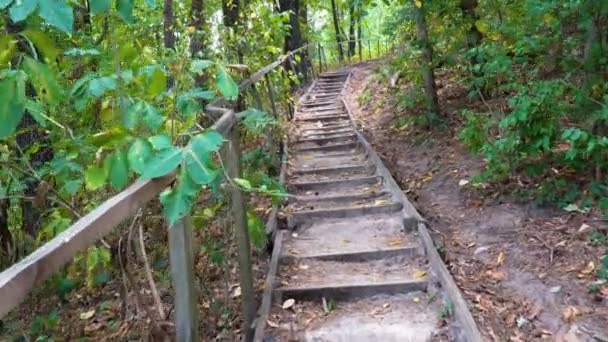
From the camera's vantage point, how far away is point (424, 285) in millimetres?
3973

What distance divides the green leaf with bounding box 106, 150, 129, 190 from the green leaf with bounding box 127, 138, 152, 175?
0.07 metres

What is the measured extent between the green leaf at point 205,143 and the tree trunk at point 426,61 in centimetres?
593

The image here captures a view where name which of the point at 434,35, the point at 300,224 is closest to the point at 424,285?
the point at 300,224

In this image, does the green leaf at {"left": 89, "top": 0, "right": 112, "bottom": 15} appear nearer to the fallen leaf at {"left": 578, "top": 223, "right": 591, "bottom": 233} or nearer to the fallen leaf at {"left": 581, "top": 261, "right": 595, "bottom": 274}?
Result: the fallen leaf at {"left": 581, "top": 261, "right": 595, "bottom": 274}

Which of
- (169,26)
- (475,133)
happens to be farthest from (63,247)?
(169,26)

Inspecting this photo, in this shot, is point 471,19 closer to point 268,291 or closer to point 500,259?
point 500,259

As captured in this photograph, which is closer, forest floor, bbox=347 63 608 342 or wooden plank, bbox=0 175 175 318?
wooden plank, bbox=0 175 175 318

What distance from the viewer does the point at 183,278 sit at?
84.3 inches

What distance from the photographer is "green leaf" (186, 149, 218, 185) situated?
1618mm

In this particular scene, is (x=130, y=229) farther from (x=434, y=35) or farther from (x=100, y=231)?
(x=434, y=35)

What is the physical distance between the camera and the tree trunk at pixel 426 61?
7395 mm

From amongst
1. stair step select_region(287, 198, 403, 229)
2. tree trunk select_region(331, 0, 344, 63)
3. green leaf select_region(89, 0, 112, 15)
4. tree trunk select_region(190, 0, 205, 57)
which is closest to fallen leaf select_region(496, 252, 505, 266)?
stair step select_region(287, 198, 403, 229)

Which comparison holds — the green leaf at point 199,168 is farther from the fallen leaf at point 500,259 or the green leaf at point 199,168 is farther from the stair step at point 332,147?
the stair step at point 332,147

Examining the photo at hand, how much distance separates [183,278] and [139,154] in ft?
2.00
